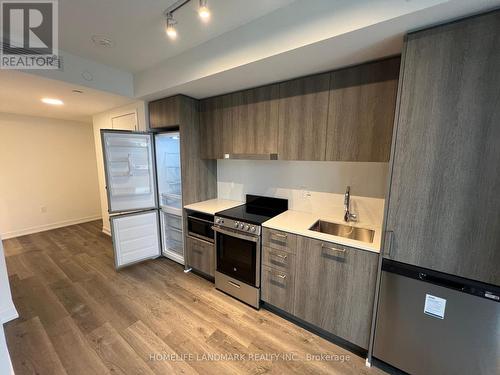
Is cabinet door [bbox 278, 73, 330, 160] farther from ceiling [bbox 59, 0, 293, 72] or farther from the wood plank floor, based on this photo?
the wood plank floor

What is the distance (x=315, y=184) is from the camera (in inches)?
88.7

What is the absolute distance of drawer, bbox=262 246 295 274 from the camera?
1.85m

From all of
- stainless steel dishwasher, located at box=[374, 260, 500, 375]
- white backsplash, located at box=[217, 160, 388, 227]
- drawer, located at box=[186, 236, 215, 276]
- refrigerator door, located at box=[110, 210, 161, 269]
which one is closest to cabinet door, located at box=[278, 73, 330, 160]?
white backsplash, located at box=[217, 160, 388, 227]

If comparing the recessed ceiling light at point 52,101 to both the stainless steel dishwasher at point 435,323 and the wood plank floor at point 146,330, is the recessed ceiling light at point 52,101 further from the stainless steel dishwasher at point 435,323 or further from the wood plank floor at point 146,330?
the stainless steel dishwasher at point 435,323

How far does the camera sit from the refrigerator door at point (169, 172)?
295 centimetres

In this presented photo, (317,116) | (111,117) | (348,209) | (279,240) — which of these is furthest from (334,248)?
(111,117)

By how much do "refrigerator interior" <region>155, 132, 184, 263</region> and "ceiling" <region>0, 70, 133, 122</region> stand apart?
80 cm

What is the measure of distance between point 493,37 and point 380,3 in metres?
0.58

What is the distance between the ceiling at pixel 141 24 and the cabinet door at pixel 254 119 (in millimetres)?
634

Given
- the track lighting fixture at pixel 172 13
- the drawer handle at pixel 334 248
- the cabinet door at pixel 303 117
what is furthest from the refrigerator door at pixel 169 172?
the drawer handle at pixel 334 248

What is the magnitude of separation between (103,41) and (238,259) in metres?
2.54

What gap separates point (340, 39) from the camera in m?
1.31

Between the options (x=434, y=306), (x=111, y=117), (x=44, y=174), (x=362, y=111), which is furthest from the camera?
(x=44, y=174)

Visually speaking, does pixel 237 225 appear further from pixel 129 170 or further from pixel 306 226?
pixel 129 170
